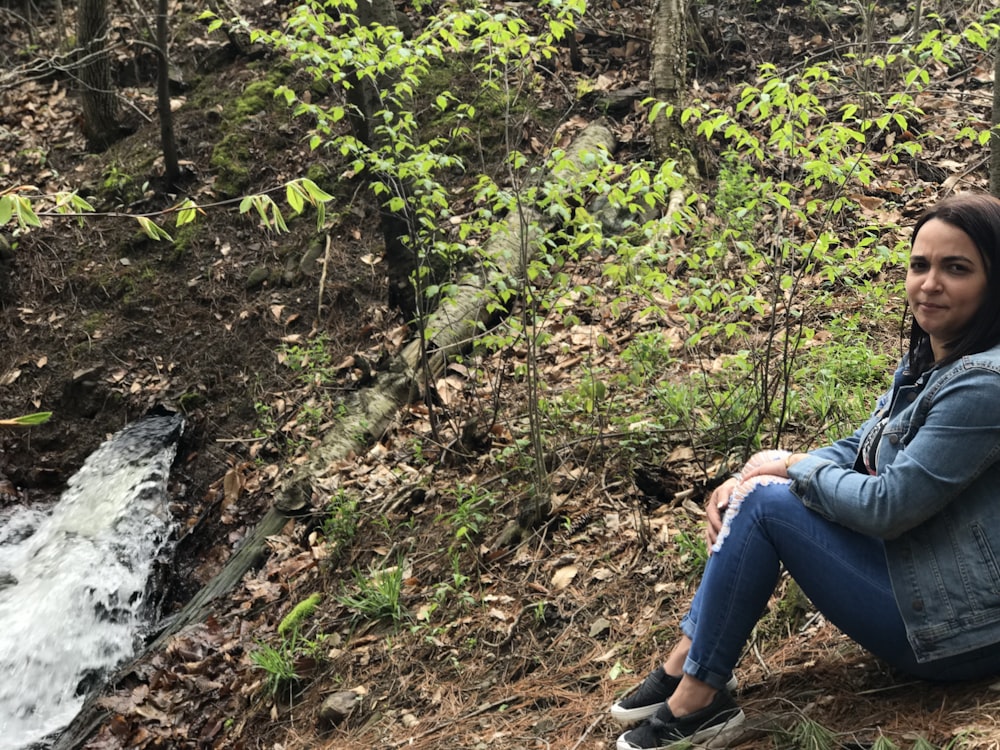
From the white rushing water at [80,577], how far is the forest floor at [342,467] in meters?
0.20

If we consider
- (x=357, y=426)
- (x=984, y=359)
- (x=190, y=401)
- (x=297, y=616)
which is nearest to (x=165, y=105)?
(x=190, y=401)

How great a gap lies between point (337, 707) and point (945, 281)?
2889 mm

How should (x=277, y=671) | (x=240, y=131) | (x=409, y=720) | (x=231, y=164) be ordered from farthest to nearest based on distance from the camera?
(x=240, y=131) < (x=231, y=164) < (x=277, y=671) < (x=409, y=720)

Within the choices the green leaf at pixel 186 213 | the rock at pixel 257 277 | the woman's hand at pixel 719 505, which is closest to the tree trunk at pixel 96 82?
the rock at pixel 257 277

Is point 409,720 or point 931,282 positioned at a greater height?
point 931,282

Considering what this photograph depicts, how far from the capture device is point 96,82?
28.0 feet

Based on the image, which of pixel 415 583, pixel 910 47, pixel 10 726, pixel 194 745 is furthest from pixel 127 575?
pixel 910 47

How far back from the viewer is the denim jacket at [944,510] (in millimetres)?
1821

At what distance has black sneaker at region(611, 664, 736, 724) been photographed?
7.93 ft

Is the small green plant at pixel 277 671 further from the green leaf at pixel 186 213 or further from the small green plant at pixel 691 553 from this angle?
the green leaf at pixel 186 213

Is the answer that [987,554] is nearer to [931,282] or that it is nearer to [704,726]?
[931,282]

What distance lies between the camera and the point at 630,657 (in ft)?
9.74

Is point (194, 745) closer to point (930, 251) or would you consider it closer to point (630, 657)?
point (630, 657)

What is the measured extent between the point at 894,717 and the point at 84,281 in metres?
7.62
